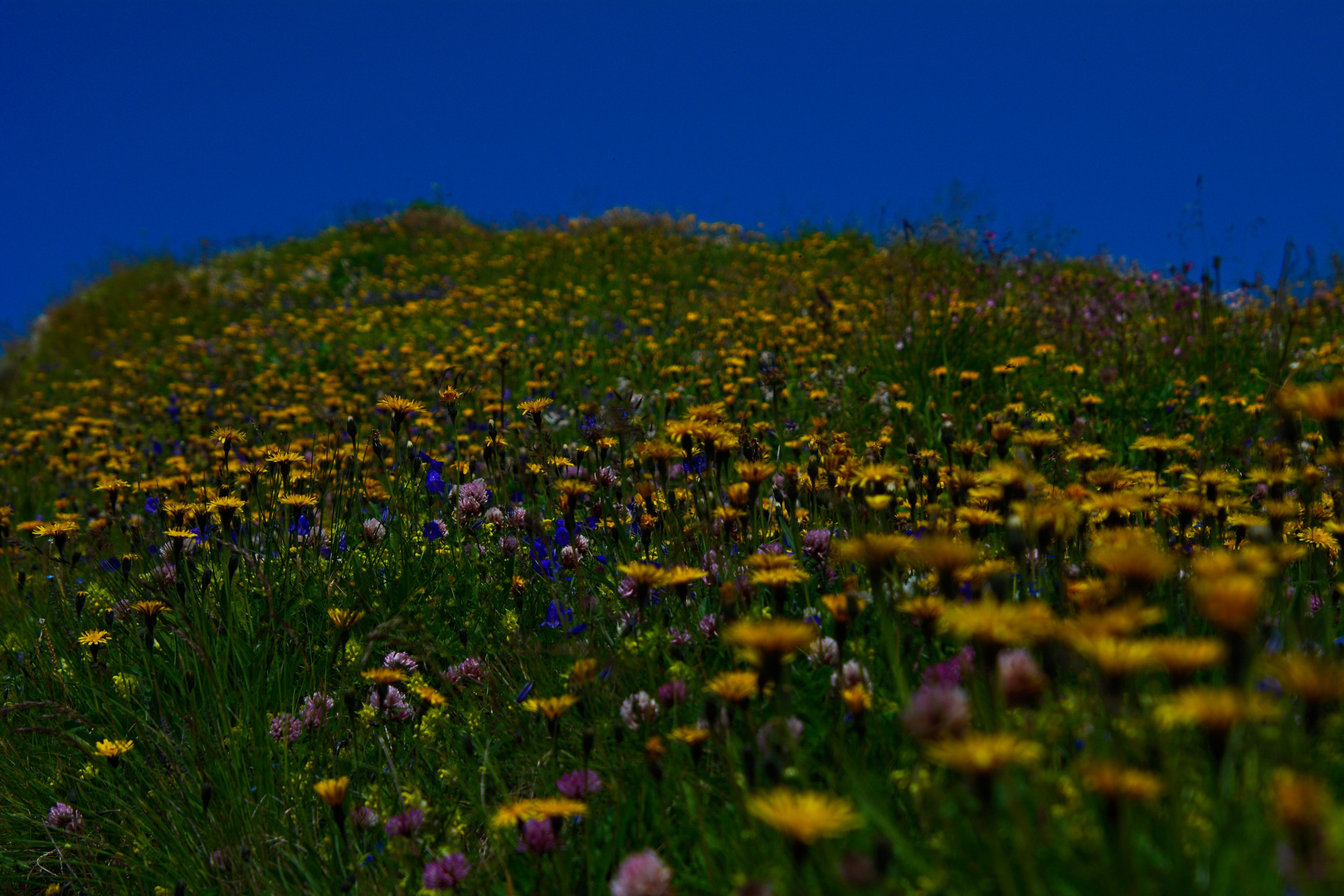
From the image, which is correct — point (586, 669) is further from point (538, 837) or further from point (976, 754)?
point (976, 754)

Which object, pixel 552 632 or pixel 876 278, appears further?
pixel 876 278

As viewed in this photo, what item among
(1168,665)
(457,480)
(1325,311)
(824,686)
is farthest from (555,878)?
(1325,311)

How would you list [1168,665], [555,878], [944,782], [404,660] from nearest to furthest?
1. [1168,665]
2. [944,782]
3. [555,878]
4. [404,660]

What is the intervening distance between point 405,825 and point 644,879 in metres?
0.79

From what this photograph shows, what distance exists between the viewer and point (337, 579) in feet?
10.9

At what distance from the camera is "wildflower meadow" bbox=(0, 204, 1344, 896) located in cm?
120

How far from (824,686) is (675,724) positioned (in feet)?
1.22

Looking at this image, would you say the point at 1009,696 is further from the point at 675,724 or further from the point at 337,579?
the point at 337,579

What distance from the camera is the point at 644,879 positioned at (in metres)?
1.38

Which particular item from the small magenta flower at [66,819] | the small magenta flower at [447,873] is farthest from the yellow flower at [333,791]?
the small magenta flower at [66,819]

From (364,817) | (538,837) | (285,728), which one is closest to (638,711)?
(538,837)

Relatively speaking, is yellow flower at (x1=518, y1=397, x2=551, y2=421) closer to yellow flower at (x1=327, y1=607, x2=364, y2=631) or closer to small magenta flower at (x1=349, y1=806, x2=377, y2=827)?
yellow flower at (x1=327, y1=607, x2=364, y2=631)

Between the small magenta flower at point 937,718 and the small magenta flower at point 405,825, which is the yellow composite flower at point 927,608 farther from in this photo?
the small magenta flower at point 405,825

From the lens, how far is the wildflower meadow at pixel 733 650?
1201 mm
